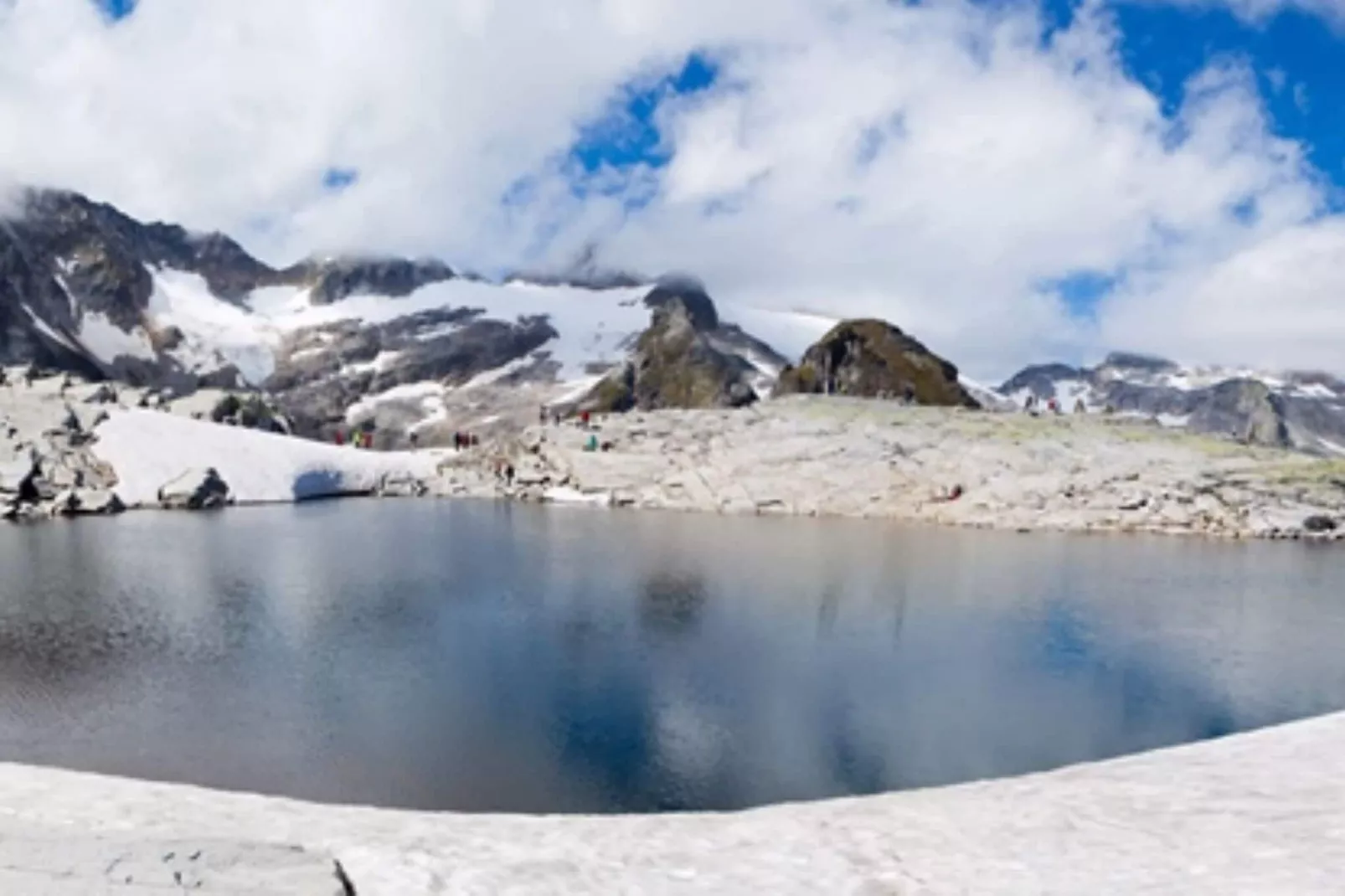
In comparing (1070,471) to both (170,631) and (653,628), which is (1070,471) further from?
(170,631)

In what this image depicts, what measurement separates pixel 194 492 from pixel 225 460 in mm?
8152

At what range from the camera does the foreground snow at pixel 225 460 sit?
80.2 meters

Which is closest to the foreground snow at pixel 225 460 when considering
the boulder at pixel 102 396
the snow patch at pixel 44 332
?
the boulder at pixel 102 396

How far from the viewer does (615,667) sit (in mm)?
Answer: 29859

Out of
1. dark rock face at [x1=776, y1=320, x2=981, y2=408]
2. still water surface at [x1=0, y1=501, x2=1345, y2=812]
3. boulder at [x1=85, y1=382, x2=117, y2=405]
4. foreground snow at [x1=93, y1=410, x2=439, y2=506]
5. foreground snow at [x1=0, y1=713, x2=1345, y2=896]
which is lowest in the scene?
still water surface at [x1=0, y1=501, x2=1345, y2=812]

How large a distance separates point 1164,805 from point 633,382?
176269 mm

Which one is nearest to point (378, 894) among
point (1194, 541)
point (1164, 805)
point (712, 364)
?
point (1164, 805)

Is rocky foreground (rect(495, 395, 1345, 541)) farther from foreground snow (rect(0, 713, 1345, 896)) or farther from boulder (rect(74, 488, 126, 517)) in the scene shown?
foreground snow (rect(0, 713, 1345, 896))

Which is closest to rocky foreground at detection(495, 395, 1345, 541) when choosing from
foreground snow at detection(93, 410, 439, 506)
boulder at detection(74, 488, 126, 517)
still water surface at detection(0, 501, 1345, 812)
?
foreground snow at detection(93, 410, 439, 506)

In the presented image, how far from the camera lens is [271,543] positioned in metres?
58.1

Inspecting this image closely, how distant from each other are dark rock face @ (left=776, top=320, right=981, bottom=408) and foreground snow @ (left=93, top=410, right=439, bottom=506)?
68.6 m

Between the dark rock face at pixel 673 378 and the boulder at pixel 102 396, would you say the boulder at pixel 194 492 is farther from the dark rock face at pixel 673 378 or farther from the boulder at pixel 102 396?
the dark rock face at pixel 673 378

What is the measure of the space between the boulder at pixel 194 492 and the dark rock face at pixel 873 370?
270ft

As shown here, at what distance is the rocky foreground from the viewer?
3243 inches
